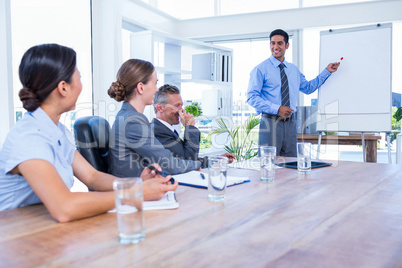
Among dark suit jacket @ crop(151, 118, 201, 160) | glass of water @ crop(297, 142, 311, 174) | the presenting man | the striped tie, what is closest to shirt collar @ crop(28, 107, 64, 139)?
dark suit jacket @ crop(151, 118, 201, 160)

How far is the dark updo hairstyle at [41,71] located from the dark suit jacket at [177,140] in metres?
1.05

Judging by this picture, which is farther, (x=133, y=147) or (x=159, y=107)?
(x=159, y=107)

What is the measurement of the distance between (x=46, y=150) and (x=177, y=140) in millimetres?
1289

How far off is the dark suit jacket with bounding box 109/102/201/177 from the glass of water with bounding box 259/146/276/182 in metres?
0.47

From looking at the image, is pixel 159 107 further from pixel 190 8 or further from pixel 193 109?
pixel 190 8

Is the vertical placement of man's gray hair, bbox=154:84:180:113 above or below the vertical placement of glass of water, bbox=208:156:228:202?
above

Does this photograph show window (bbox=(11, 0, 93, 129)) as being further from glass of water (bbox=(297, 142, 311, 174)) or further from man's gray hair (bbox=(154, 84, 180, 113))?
glass of water (bbox=(297, 142, 311, 174))

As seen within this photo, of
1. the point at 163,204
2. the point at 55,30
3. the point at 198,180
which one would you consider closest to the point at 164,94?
the point at 198,180

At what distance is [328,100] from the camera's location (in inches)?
133

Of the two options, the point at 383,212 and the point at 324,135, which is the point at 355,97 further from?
the point at 383,212

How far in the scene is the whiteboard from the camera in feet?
10.5

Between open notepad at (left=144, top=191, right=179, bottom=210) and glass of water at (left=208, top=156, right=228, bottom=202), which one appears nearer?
open notepad at (left=144, top=191, right=179, bottom=210)

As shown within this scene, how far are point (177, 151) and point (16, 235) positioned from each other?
4.68 ft

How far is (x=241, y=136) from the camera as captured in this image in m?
4.49
